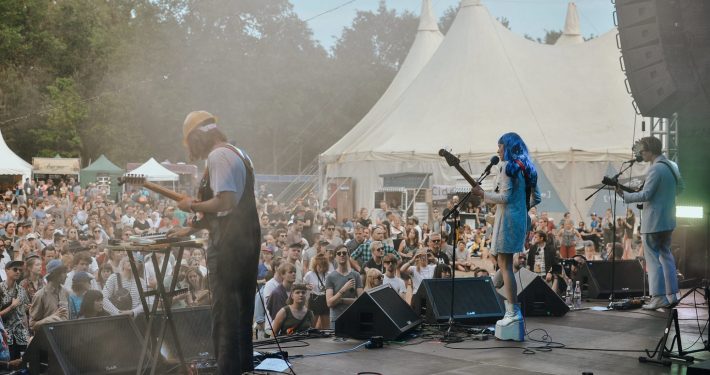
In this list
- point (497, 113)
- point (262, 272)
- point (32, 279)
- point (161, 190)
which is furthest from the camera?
point (497, 113)

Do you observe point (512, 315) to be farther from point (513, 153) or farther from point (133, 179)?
point (133, 179)

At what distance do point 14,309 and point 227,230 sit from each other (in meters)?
4.26

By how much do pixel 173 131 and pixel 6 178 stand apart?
13.1 metres

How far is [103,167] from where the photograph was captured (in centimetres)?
2909

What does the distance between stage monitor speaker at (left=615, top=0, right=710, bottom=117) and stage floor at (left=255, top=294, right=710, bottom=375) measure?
2559mm

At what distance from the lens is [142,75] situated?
1717 cm

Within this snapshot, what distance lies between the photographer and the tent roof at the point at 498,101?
2223 cm

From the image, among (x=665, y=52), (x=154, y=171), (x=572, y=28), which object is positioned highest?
(x=572, y=28)

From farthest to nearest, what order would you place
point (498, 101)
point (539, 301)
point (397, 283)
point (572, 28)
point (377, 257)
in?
1. point (572, 28)
2. point (498, 101)
3. point (377, 257)
4. point (397, 283)
5. point (539, 301)

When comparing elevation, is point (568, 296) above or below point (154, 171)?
below

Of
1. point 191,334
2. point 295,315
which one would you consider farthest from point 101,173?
point 191,334

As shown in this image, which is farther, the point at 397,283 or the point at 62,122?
the point at 62,122

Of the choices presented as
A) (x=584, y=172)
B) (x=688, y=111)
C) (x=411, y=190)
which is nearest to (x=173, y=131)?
(x=411, y=190)

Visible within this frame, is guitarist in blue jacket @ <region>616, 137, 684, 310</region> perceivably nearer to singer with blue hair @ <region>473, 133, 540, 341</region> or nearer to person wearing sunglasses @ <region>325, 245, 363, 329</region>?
singer with blue hair @ <region>473, 133, 540, 341</region>
